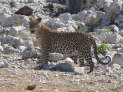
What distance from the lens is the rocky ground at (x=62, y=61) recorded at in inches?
480

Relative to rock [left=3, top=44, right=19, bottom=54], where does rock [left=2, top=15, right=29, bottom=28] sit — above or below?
below

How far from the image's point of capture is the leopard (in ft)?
49.2

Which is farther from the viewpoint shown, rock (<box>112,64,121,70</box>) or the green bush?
the green bush

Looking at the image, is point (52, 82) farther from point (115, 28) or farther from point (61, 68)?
point (115, 28)

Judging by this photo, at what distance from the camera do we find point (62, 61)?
50.8 ft

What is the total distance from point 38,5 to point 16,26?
9606 millimetres

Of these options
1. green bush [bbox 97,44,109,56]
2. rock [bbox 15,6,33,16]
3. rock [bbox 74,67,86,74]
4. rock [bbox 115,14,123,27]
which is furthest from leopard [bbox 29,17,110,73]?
rock [bbox 15,6,33,16]

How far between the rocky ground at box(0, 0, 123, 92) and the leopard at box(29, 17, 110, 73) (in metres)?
0.25

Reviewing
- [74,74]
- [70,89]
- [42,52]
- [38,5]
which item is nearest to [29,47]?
[42,52]

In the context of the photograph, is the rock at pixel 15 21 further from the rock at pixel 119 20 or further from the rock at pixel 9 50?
the rock at pixel 9 50

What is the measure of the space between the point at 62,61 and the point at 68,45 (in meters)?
0.50

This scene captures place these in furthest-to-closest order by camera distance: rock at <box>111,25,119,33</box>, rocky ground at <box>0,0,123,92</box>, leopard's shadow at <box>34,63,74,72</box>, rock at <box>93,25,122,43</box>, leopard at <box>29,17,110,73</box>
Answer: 1. rock at <box>111,25,119,33</box>
2. rock at <box>93,25,122,43</box>
3. leopard at <box>29,17,110,73</box>
4. leopard's shadow at <box>34,63,74,72</box>
5. rocky ground at <box>0,0,123,92</box>

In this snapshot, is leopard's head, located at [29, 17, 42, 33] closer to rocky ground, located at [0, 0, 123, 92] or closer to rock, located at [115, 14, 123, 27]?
rocky ground, located at [0, 0, 123, 92]

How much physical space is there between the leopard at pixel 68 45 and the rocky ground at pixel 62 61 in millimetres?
248
